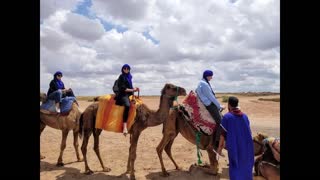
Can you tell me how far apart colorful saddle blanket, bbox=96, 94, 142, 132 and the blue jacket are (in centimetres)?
188

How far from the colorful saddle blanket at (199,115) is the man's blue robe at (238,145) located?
257 centimetres

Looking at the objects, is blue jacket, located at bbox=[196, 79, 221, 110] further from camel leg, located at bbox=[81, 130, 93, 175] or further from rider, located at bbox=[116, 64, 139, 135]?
camel leg, located at bbox=[81, 130, 93, 175]

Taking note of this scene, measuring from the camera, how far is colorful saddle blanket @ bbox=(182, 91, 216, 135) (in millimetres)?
9086

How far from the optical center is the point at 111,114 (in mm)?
9891

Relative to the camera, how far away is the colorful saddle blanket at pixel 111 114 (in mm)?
9742

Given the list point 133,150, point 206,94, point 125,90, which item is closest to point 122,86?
point 125,90

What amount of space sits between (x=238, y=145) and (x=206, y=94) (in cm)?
266

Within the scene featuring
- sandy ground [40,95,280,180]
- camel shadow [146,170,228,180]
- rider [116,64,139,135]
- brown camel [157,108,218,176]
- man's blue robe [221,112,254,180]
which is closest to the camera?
man's blue robe [221,112,254,180]

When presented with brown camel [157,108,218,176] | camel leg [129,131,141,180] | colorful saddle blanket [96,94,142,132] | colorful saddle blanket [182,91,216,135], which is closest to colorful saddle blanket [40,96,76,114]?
colorful saddle blanket [96,94,142,132]

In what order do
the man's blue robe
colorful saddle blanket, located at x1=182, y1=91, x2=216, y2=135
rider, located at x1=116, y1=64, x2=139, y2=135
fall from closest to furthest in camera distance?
the man's blue robe
colorful saddle blanket, located at x1=182, y1=91, x2=216, y2=135
rider, located at x1=116, y1=64, x2=139, y2=135

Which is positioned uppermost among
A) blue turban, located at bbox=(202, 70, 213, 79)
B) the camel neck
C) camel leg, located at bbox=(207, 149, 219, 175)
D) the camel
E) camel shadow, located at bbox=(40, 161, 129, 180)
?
blue turban, located at bbox=(202, 70, 213, 79)
